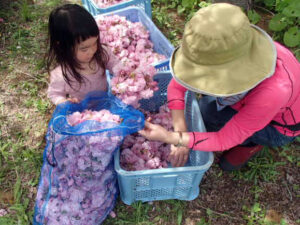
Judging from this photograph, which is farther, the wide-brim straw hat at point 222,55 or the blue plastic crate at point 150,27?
the blue plastic crate at point 150,27

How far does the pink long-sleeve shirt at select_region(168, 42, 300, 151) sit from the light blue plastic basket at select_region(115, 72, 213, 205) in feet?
0.48

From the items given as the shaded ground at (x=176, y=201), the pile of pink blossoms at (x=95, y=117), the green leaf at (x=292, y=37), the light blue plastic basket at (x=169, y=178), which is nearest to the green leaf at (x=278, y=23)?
the green leaf at (x=292, y=37)

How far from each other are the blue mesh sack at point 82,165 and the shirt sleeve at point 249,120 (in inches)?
15.2

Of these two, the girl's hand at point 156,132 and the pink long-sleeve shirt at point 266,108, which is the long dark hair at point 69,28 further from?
the pink long-sleeve shirt at point 266,108

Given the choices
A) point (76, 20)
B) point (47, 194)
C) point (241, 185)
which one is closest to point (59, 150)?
point (47, 194)

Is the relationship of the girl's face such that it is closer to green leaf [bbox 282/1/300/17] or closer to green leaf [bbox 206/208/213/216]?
green leaf [bbox 206/208/213/216]

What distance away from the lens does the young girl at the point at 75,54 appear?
1516mm

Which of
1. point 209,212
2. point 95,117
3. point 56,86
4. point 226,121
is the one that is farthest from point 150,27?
point 209,212

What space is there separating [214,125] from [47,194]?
4.34 feet

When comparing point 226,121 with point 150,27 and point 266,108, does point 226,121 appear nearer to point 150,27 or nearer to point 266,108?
point 266,108

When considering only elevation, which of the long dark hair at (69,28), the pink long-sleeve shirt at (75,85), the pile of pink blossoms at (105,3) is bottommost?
the pink long-sleeve shirt at (75,85)

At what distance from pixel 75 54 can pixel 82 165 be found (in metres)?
0.74

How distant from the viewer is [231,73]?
1.05 m

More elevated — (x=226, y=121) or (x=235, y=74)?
(x=235, y=74)
